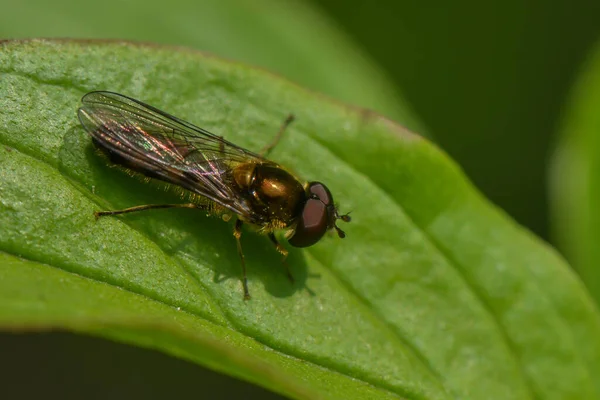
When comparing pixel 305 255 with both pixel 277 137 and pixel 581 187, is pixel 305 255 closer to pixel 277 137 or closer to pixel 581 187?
pixel 277 137

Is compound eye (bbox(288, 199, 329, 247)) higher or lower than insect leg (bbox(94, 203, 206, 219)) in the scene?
higher

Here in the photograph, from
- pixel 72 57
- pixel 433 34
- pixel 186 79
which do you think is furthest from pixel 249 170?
pixel 433 34

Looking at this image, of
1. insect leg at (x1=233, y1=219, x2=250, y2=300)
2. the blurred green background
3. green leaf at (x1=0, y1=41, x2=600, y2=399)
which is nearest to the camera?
green leaf at (x1=0, y1=41, x2=600, y2=399)

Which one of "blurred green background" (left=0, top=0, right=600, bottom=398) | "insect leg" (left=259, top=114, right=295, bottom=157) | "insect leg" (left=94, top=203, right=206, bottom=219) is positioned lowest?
"insect leg" (left=94, top=203, right=206, bottom=219)

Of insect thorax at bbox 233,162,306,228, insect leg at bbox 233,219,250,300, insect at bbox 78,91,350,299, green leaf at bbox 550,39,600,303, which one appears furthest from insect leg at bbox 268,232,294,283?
green leaf at bbox 550,39,600,303

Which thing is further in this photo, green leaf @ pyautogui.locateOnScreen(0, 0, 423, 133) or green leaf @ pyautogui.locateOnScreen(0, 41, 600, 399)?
green leaf @ pyautogui.locateOnScreen(0, 0, 423, 133)

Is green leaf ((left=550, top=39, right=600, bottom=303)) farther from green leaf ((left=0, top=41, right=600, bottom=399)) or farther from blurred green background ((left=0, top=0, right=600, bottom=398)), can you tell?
blurred green background ((left=0, top=0, right=600, bottom=398))
